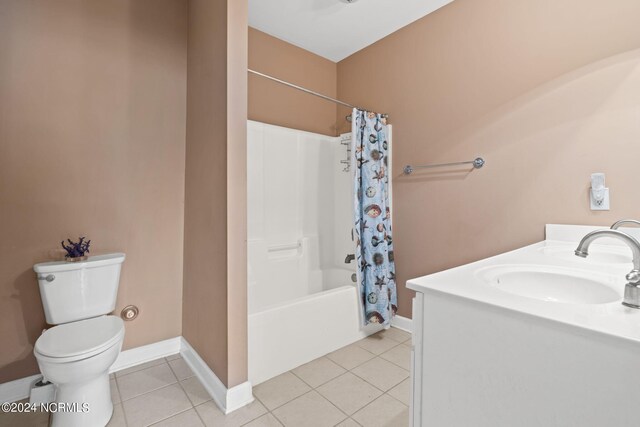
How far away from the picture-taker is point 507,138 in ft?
6.19

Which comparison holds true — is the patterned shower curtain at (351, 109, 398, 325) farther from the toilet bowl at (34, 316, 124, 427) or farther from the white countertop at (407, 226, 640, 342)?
the toilet bowl at (34, 316, 124, 427)

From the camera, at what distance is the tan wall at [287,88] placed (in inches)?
103

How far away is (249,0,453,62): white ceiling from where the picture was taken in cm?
224

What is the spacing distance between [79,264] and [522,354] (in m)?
1.98

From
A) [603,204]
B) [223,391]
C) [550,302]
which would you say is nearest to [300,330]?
[223,391]

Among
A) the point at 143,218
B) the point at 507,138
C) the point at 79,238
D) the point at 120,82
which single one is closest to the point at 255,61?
the point at 120,82

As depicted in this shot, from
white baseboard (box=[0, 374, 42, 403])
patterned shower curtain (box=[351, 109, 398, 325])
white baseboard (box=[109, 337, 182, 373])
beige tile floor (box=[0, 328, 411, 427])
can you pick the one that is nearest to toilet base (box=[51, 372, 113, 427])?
beige tile floor (box=[0, 328, 411, 427])

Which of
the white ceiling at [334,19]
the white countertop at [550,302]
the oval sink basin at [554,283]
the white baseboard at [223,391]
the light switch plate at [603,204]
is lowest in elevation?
the white baseboard at [223,391]

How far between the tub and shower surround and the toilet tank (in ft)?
A: 2.80

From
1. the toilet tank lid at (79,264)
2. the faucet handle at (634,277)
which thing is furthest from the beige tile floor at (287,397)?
the faucet handle at (634,277)

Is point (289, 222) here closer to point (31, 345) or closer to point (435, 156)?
point (435, 156)

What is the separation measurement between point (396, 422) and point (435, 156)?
5.77ft

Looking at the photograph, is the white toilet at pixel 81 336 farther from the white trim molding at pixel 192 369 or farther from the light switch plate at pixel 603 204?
the light switch plate at pixel 603 204

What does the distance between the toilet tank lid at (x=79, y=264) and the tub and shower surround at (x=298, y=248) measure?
0.88 metres
